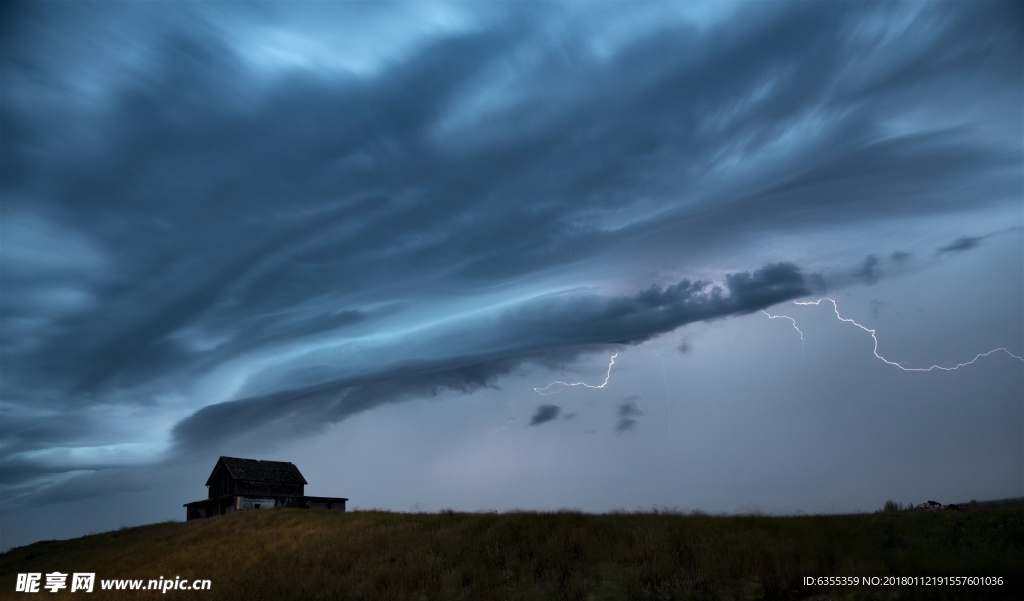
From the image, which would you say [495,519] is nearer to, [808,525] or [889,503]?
[808,525]

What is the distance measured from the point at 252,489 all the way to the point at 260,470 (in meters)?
2.52

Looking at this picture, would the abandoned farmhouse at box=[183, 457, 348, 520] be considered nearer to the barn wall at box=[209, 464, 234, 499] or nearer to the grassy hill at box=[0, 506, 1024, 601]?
the barn wall at box=[209, 464, 234, 499]

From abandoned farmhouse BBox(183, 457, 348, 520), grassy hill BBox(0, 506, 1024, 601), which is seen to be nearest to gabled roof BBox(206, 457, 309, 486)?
abandoned farmhouse BBox(183, 457, 348, 520)

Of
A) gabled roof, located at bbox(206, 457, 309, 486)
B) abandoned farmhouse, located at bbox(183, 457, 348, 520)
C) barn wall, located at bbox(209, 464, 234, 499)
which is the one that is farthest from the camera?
gabled roof, located at bbox(206, 457, 309, 486)

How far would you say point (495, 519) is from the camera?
21.3 m

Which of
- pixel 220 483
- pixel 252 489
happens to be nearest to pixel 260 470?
pixel 252 489

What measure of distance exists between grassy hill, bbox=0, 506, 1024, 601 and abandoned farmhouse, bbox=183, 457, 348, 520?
23327mm

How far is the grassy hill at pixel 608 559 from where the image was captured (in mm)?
11344

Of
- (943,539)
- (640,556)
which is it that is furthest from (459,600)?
(943,539)

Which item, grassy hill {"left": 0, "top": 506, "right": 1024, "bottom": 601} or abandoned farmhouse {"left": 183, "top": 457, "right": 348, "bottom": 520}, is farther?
abandoned farmhouse {"left": 183, "top": 457, "right": 348, "bottom": 520}

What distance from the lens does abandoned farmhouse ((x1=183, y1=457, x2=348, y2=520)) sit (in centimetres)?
4797

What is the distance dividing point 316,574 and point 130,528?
41.6 meters

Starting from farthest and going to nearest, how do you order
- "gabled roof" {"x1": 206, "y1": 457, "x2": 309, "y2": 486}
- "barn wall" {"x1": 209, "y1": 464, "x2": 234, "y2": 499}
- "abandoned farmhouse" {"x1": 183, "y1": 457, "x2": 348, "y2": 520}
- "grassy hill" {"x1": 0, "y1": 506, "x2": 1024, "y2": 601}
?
1. "gabled roof" {"x1": 206, "y1": 457, "x2": 309, "y2": 486}
2. "barn wall" {"x1": 209, "y1": 464, "x2": 234, "y2": 499}
3. "abandoned farmhouse" {"x1": 183, "y1": 457, "x2": 348, "y2": 520}
4. "grassy hill" {"x1": 0, "y1": 506, "x2": 1024, "y2": 601}

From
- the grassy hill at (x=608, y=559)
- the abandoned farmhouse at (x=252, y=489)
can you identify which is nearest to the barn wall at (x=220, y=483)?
the abandoned farmhouse at (x=252, y=489)
